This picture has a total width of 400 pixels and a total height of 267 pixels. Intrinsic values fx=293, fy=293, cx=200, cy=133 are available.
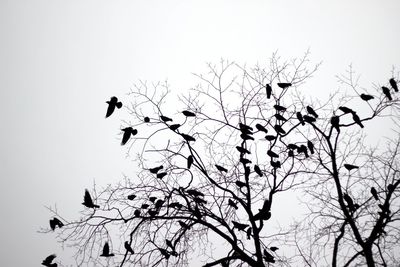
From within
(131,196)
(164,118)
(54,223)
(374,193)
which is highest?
(164,118)

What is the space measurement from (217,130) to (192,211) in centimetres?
151

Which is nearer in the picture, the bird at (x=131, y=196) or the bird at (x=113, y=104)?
the bird at (x=113, y=104)

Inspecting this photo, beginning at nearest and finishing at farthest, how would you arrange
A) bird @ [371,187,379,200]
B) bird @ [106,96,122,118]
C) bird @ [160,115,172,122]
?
bird @ [106,96,122,118], bird @ [160,115,172,122], bird @ [371,187,379,200]

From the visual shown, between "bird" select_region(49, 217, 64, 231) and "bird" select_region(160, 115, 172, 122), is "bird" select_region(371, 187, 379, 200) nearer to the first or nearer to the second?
"bird" select_region(160, 115, 172, 122)

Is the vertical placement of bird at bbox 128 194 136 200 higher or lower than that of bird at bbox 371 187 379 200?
lower

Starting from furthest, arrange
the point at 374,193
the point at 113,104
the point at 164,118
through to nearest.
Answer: the point at 374,193, the point at 164,118, the point at 113,104

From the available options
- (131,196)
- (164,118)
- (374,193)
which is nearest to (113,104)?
(164,118)

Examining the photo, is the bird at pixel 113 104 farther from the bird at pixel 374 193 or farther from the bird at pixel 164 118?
the bird at pixel 374 193

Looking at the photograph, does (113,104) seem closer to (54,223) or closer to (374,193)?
(54,223)

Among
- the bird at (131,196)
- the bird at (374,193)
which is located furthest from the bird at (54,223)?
the bird at (374,193)

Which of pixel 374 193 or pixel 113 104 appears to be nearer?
pixel 113 104

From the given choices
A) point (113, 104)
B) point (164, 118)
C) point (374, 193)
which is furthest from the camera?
point (374, 193)

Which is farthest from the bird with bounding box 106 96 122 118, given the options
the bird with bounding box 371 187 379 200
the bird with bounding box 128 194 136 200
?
the bird with bounding box 371 187 379 200

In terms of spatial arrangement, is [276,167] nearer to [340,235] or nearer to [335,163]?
[335,163]
